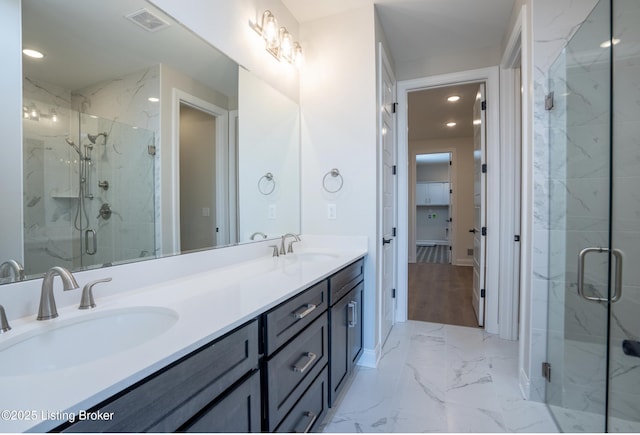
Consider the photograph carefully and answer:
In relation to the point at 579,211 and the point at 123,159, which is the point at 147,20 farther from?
the point at 579,211

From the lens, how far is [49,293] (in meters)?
0.84

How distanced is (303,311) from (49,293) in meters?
0.82

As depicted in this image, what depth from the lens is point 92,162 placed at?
3.40 feet

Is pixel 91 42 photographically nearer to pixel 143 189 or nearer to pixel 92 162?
pixel 92 162

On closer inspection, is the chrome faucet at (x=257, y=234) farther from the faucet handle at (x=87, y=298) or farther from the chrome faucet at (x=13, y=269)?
the chrome faucet at (x=13, y=269)

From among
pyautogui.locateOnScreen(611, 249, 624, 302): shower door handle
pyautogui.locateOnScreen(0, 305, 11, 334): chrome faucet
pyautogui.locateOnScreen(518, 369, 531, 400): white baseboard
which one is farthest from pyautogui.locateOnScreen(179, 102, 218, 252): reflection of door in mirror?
pyautogui.locateOnScreen(518, 369, 531, 400): white baseboard

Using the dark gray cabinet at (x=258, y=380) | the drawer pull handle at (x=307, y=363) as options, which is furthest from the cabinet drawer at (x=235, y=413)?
the drawer pull handle at (x=307, y=363)

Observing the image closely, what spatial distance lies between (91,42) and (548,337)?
2.63 metres

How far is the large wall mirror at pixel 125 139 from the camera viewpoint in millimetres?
915

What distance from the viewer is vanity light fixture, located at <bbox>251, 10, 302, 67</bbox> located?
1919mm

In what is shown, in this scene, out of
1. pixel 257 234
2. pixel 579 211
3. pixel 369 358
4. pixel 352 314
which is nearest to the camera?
pixel 579 211

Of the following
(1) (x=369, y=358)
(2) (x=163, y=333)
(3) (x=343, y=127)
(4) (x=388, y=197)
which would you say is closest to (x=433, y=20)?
(3) (x=343, y=127)

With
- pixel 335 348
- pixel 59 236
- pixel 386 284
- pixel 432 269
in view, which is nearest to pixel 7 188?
pixel 59 236

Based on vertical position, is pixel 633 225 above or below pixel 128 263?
above
